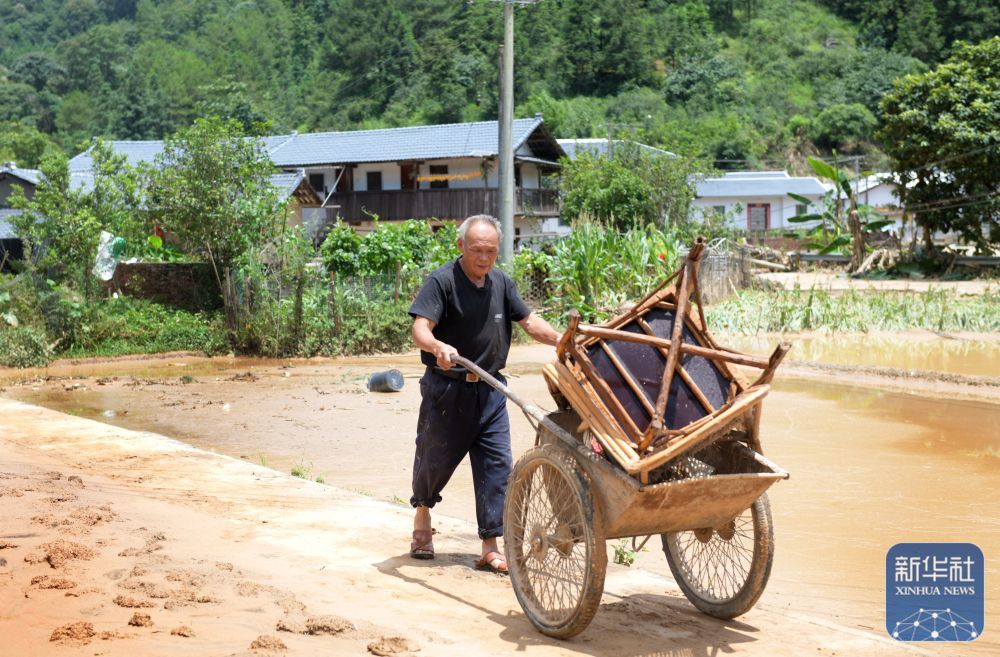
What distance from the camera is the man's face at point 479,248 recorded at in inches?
217

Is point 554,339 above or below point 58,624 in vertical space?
above

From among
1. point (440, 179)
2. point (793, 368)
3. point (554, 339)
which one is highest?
point (440, 179)

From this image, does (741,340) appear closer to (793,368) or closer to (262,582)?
(793,368)

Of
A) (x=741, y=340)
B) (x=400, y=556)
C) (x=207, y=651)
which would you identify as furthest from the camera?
(x=741, y=340)

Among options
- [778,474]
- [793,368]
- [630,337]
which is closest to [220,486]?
[630,337]

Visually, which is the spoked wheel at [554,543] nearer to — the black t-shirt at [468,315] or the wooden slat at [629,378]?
the wooden slat at [629,378]

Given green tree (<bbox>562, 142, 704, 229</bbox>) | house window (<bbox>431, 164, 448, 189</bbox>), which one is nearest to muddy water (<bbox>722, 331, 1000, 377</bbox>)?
green tree (<bbox>562, 142, 704, 229</bbox>)

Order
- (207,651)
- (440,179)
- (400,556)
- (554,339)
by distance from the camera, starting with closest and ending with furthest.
Answer: 1. (207,651)
2. (554,339)
3. (400,556)
4. (440,179)

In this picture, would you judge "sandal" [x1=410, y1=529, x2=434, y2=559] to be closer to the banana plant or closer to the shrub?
the shrub

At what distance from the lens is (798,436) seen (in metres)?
11.4

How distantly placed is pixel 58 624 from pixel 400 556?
1954 millimetres

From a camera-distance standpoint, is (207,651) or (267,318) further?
(267,318)

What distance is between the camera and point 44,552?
5496 millimetres

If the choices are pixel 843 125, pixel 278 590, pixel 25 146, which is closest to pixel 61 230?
pixel 278 590
